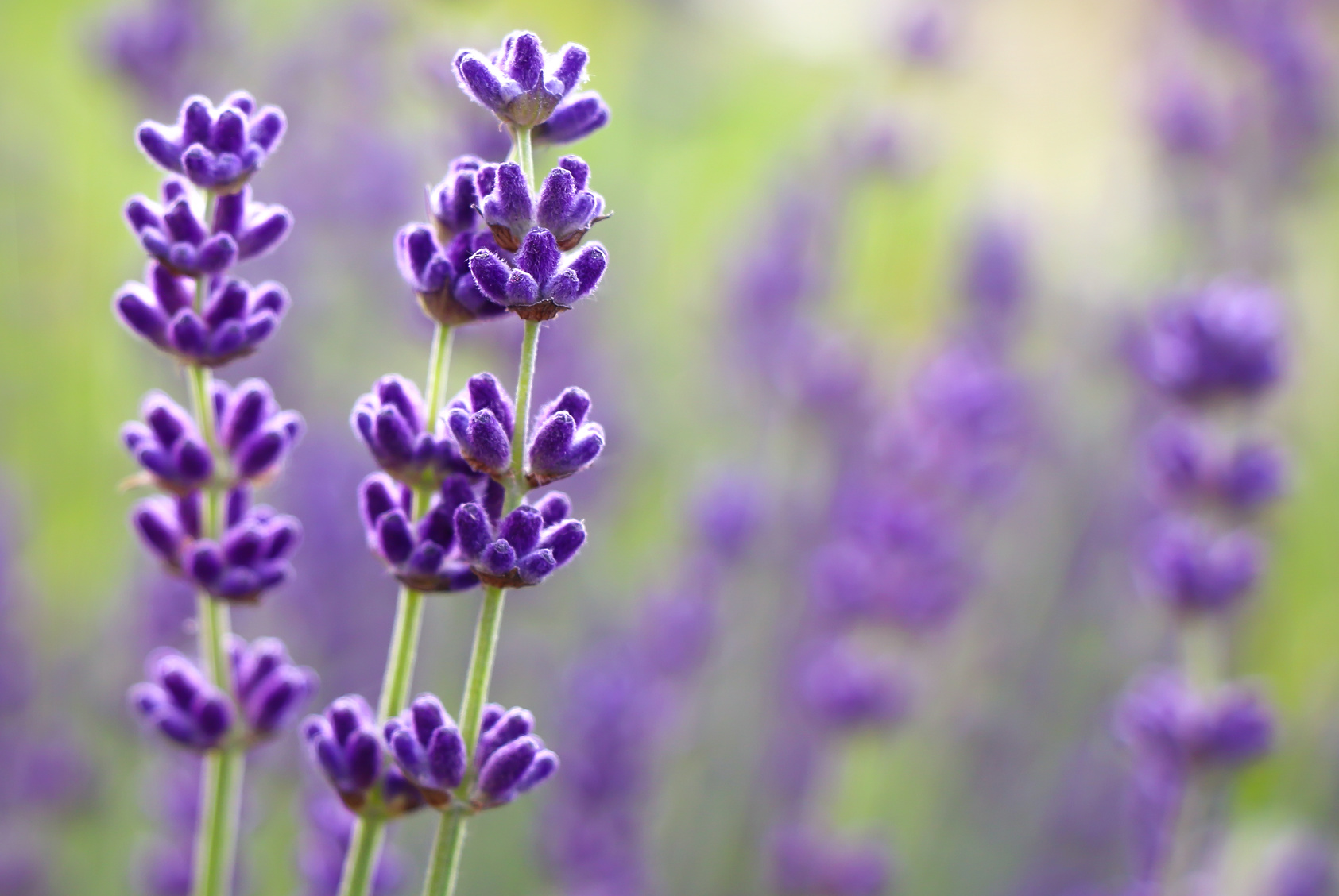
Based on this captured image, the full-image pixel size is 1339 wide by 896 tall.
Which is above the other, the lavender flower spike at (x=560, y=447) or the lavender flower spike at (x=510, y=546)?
the lavender flower spike at (x=560, y=447)

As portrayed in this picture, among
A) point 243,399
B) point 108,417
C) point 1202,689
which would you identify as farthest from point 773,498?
point 243,399

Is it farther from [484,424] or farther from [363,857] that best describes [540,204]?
[363,857]

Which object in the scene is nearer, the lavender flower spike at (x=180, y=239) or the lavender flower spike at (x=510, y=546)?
the lavender flower spike at (x=510, y=546)

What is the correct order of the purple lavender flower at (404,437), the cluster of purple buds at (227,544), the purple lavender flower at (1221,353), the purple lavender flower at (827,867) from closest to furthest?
the purple lavender flower at (404,437), the cluster of purple buds at (227,544), the purple lavender flower at (1221,353), the purple lavender flower at (827,867)

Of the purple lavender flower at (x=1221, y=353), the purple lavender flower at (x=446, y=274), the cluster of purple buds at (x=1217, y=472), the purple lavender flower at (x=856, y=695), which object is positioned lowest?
the purple lavender flower at (x=446, y=274)

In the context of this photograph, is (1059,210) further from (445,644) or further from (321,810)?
(321,810)

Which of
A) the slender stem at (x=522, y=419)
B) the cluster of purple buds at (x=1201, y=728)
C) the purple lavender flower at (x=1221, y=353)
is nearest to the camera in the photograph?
the slender stem at (x=522, y=419)

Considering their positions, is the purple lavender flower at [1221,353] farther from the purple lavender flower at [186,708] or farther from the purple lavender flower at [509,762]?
the purple lavender flower at [186,708]

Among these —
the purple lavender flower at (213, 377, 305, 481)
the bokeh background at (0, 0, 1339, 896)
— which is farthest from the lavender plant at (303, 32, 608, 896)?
the bokeh background at (0, 0, 1339, 896)

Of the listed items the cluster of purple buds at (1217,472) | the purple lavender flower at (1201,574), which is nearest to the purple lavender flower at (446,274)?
the purple lavender flower at (1201,574)
